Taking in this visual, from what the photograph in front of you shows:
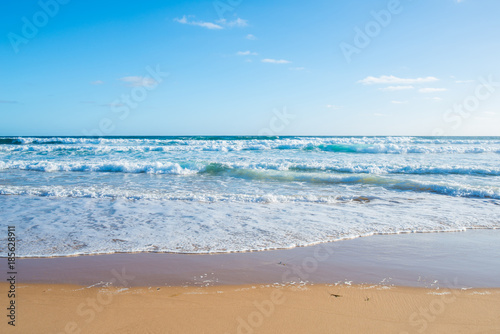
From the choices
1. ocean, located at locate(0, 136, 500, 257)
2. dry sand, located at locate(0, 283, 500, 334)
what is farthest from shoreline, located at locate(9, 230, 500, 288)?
ocean, located at locate(0, 136, 500, 257)

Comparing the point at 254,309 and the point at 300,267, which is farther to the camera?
the point at 300,267

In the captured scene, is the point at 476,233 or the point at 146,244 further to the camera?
the point at 476,233

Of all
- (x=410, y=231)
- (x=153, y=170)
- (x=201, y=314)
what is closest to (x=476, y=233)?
(x=410, y=231)

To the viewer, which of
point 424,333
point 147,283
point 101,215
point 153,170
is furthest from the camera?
point 153,170

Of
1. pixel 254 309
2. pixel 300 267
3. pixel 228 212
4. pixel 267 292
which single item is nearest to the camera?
pixel 254 309

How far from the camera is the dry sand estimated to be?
8.27 ft

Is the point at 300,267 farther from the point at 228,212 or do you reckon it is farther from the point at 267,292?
the point at 228,212

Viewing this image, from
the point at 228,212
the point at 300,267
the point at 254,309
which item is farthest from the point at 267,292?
the point at 228,212

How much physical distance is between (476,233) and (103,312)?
6.15 metres

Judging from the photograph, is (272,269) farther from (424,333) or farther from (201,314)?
(424,333)

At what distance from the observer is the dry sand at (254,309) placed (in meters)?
2.52

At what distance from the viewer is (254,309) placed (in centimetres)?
279

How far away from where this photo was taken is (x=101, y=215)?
20.2 feet

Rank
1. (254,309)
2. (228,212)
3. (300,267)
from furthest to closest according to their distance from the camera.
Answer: (228,212) → (300,267) → (254,309)
